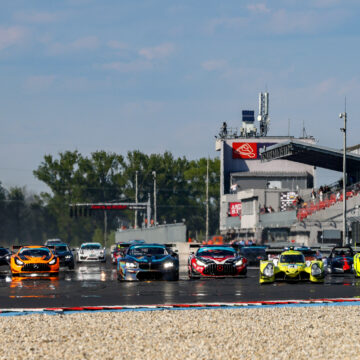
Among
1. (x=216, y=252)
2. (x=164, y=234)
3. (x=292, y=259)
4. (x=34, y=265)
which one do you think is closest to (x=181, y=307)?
(x=292, y=259)

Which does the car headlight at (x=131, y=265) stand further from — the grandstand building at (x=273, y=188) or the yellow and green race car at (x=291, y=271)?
the grandstand building at (x=273, y=188)

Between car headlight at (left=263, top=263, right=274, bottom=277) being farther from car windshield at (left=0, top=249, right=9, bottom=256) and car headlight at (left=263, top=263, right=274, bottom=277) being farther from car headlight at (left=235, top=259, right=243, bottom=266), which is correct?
car windshield at (left=0, top=249, right=9, bottom=256)

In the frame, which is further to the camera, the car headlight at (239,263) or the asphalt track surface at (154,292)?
the car headlight at (239,263)

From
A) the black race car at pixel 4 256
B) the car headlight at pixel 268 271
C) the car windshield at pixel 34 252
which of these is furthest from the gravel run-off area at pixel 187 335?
the black race car at pixel 4 256

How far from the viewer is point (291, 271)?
92.4ft

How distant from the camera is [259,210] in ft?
304

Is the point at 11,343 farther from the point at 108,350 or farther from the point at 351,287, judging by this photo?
the point at 351,287

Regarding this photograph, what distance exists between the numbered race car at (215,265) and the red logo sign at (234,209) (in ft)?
250

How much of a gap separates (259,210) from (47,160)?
237ft

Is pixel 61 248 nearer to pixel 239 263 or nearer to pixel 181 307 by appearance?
pixel 239 263

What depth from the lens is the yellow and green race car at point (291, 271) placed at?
27.6m

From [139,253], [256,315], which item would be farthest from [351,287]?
[256,315]

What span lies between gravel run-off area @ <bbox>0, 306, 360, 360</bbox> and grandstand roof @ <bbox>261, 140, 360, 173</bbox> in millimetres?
58785

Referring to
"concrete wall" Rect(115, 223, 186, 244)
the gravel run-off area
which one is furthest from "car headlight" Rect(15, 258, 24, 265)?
"concrete wall" Rect(115, 223, 186, 244)
